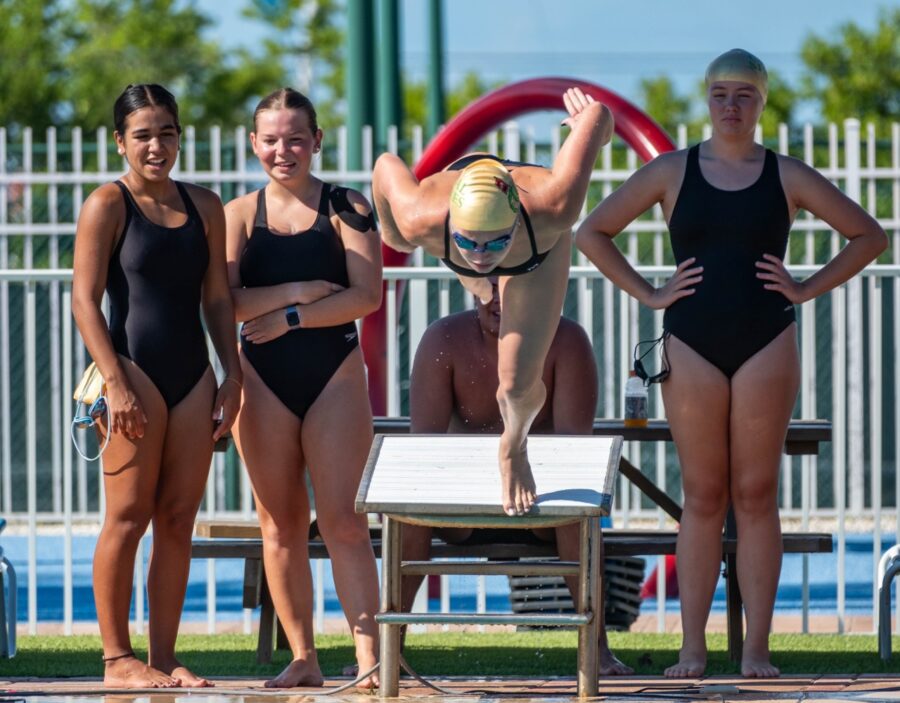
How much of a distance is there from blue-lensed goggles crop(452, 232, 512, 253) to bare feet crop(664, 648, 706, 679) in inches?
77.1

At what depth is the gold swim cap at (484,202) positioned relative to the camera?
4113 millimetres

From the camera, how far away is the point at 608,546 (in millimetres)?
6062

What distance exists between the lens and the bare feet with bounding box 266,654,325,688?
522cm

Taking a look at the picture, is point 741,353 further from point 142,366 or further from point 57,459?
point 57,459

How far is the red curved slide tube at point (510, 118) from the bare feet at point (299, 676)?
9.77 ft

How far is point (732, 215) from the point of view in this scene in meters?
5.44

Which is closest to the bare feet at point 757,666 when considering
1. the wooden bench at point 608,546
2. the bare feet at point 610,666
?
the bare feet at point 610,666

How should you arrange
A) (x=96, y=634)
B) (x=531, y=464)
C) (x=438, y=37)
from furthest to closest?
(x=438, y=37) → (x=96, y=634) → (x=531, y=464)

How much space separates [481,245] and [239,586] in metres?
6.20

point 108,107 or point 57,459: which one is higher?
point 108,107

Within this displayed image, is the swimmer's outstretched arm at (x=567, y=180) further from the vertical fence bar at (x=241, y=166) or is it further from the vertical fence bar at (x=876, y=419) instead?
the vertical fence bar at (x=241, y=166)

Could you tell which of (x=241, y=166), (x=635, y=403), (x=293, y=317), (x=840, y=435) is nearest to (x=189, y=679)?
(x=293, y=317)

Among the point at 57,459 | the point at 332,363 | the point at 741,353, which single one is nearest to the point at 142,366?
the point at 332,363

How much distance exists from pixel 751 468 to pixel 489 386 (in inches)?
43.6
